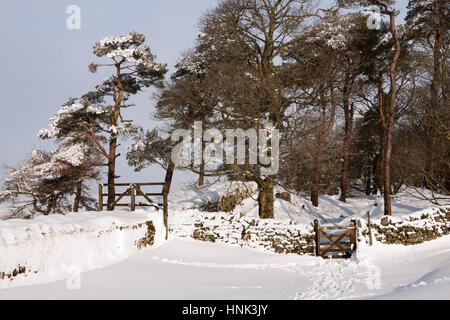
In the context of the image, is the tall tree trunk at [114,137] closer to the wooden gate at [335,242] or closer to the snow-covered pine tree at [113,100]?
the snow-covered pine tree at [113,100]

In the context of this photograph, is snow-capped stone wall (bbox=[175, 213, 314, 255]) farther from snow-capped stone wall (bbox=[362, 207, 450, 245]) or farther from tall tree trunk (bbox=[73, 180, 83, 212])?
tall tree trunk (bbox=[73, 180, 83, 212])

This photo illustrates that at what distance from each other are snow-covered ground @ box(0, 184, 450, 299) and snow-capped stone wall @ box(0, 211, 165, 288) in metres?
0.03

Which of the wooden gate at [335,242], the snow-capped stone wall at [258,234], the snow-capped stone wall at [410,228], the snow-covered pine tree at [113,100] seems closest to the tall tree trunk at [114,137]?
the snow-covered pine tree at [113,100]

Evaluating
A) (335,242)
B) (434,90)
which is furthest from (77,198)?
(434,90)

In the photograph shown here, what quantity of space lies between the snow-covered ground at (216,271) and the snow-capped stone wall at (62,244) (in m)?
0.03

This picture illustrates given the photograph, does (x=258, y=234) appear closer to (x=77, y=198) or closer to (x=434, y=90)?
(x=77, y=198)

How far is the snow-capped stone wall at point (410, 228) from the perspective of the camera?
14.7m

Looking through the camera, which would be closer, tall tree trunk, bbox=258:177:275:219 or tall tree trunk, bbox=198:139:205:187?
tall tree trunk, bbox=198:139:205:187

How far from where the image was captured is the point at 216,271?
1020cm

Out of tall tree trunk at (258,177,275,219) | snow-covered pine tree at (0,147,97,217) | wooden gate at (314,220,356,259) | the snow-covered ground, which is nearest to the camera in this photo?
the snow-covered ground

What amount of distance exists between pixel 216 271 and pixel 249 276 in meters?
0.99

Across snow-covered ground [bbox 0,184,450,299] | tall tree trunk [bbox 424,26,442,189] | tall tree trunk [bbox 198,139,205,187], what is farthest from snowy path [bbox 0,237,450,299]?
tall tree trunk [bbox 424,26,442,189]

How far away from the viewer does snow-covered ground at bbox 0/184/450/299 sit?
689 centimetres
